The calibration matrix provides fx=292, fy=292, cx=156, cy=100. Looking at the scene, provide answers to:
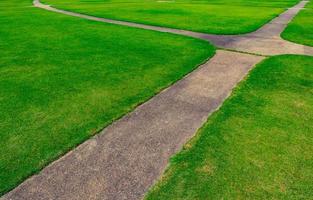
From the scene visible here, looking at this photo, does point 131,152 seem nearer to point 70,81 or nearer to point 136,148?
point 136,148

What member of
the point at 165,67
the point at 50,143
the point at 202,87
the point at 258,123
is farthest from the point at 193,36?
the point at 50,143

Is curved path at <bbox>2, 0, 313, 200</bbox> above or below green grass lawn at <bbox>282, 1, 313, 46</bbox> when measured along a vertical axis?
below

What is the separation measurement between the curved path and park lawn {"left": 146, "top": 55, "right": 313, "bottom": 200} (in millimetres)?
418

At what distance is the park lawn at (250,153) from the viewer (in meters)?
6.12

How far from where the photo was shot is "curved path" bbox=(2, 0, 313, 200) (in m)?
6.15

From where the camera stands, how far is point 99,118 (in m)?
9.03

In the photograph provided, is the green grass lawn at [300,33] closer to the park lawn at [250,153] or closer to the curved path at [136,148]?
the curved path at [136,148]

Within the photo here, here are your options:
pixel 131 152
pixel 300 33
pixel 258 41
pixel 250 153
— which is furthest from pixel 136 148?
pixel 300 33

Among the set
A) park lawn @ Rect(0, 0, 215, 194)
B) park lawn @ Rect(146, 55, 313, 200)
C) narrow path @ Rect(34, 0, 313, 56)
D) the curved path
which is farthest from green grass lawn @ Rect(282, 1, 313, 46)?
park lawn @ Rect(146, 55, 313, 200)

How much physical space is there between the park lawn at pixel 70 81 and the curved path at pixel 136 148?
0.41 meters

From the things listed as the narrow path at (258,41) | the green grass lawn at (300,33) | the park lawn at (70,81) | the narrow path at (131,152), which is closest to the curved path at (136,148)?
the narrow path at (131,152)

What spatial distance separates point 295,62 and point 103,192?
1239cm

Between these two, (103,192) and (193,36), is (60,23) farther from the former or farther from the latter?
(103,192)

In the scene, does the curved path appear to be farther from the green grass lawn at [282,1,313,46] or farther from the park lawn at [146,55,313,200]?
the green grass lawn at [282,1,313,46]
